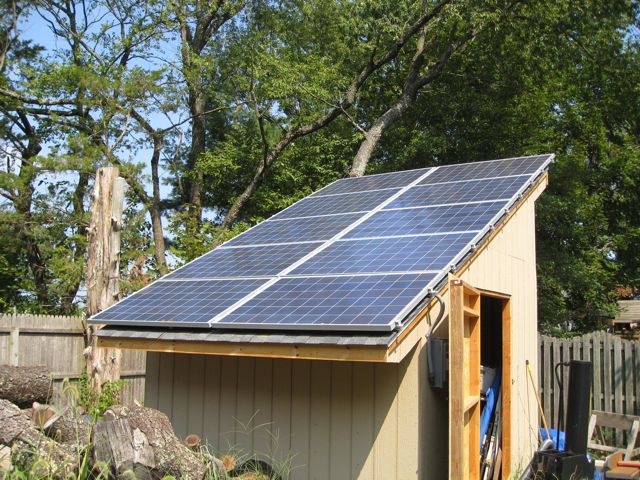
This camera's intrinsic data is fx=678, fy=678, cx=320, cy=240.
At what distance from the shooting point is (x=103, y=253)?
41.2 ft

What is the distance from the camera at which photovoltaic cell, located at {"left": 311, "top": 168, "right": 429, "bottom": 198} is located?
1115 cm

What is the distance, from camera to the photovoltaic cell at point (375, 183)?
11.1 metres

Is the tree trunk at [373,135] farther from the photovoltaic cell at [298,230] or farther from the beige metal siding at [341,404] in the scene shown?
the beige metal siding at [341,404]

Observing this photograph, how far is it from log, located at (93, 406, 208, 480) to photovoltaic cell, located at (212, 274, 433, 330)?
1.44 metres

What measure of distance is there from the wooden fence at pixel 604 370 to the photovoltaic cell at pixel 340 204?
4361mm

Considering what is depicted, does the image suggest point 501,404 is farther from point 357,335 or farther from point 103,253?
point 103,253

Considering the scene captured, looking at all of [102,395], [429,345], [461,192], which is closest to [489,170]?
[461,192]

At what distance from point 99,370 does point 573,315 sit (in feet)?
62.6

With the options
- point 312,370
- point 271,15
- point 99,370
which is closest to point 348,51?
point 271,15

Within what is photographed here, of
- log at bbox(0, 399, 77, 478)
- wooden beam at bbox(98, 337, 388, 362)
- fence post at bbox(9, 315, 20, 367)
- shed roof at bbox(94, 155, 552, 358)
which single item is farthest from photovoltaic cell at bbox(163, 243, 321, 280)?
fence post at bbox(9, 315, 20, 367)

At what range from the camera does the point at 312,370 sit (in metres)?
7.02

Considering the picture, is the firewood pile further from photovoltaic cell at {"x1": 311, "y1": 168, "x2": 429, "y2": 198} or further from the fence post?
the fence post

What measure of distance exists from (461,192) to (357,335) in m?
4.14

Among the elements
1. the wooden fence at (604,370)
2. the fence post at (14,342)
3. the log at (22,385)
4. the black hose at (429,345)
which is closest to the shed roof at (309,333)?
the black hose at (429,345)
